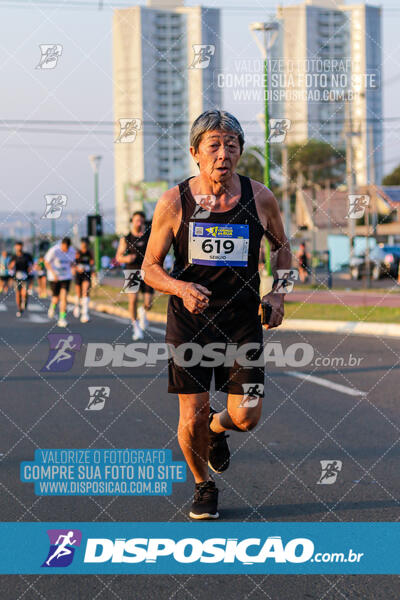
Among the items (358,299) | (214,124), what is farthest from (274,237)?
(358,299)

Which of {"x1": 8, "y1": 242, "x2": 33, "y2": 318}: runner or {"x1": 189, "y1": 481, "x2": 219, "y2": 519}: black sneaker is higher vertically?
{"x1": 189, "y1": 481, "x2": 219, "y2": 519}: black sneaker

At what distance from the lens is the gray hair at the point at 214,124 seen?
4656 mm

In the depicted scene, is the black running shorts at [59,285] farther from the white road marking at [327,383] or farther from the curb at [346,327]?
the white road marking at [327,383]

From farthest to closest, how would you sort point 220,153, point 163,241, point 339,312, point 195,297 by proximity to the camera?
point 339,312 → point 163,241 → point 220,153 → point 195,297

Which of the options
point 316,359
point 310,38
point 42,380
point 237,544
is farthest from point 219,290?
point 310,38

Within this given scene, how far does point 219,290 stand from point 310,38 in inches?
5374

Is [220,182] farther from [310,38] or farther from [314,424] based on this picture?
[310,38]

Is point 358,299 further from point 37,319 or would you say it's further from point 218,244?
point 218,244

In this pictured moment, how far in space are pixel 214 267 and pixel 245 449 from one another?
7.22 feet

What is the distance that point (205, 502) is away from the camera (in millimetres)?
4785

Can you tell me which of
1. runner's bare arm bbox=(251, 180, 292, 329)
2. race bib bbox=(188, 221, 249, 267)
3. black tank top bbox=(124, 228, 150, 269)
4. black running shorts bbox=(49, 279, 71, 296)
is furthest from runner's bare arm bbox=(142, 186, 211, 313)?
black running shorts bbox=(49, 279, 71, 296)

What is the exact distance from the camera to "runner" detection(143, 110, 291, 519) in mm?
4676

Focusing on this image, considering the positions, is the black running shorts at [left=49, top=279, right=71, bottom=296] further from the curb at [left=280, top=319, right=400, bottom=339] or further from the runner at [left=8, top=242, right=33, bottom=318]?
the runner at [left=8, top=242, right=33, bottom=318]

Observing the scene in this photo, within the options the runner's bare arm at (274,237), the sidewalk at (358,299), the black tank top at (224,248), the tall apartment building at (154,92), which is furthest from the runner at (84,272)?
the tall apartment building at (154,92)
